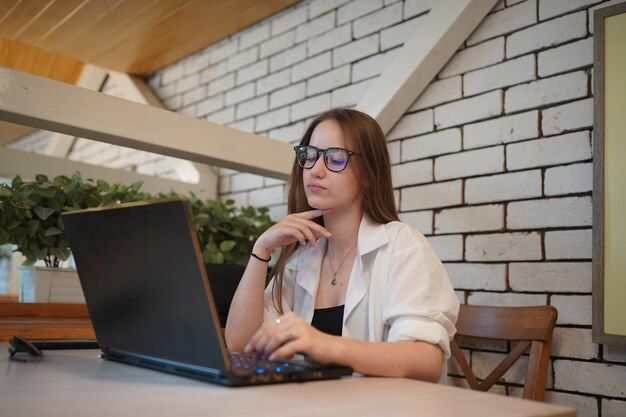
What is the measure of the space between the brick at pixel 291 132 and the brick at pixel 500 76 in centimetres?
94

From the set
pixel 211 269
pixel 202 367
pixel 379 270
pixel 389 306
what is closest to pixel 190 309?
pixel 202 367

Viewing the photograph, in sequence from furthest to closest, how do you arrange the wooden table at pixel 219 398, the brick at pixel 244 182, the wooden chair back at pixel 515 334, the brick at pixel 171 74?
the brick at pixel 171 74
the brick at pixel 244 182
the wooden chair back at pixel 515 334
the wooden table at pixel 219 398

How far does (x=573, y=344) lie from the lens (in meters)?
1.81

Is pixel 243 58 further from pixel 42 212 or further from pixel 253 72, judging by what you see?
pixel 42 212

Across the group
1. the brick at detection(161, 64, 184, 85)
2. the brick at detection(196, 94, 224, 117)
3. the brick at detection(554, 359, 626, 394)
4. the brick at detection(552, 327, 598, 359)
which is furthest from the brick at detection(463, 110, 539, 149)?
the brick at detection(161, 64, 184, 85)

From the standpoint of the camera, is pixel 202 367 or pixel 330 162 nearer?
pixel 202 367

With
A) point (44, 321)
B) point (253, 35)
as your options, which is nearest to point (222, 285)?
point (44, 321)

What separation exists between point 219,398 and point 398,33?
206 centimetres

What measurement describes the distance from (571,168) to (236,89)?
2.02 metres

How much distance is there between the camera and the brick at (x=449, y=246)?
214 cm

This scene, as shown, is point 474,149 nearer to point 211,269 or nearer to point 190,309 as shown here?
point 211,269

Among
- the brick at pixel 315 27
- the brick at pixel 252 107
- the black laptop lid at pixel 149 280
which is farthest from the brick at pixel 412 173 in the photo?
the black laptop lid at pixel 149 280

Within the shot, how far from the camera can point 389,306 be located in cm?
136

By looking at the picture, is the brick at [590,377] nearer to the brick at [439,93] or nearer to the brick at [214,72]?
the brick at [439,93]
